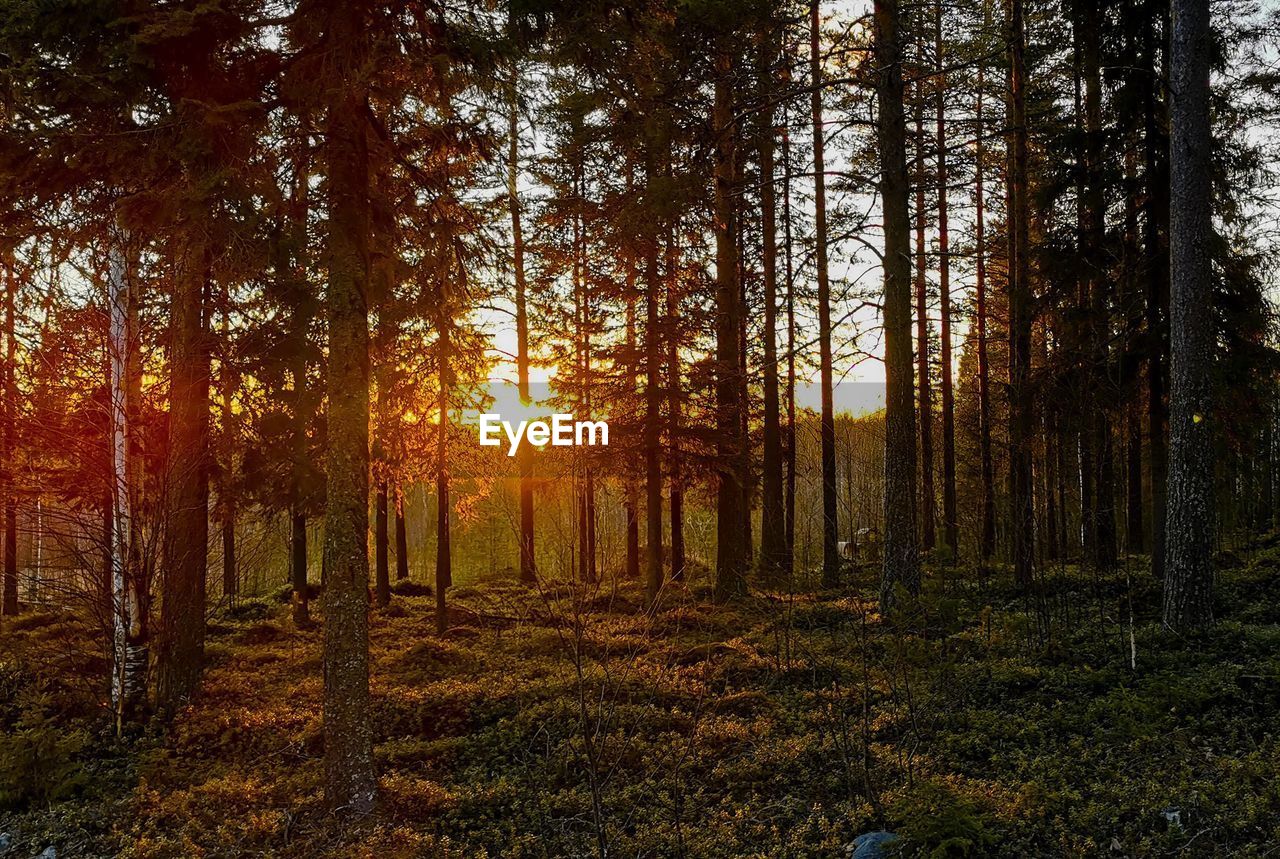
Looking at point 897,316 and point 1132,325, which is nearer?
point 897,316

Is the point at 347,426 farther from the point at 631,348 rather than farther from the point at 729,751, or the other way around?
the point at 631,348

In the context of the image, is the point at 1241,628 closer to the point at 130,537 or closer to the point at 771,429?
the point at 771,429

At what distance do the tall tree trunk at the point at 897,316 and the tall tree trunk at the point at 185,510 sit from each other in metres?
9.43

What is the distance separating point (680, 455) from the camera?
1443 cm

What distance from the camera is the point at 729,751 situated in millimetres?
6973

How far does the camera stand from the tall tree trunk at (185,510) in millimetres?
8695

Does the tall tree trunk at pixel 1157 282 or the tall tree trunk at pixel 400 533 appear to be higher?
the tall tree trunk at pixel 1157 282

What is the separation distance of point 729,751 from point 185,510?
7.05m

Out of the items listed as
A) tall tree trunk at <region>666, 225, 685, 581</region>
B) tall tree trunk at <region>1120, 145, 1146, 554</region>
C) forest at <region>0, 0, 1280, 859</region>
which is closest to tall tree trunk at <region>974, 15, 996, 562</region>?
forest at <region>0, 0, 1280, 859</region>

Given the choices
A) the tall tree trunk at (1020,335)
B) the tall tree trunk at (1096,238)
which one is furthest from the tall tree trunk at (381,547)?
the tall tree trunk at (1096,238)

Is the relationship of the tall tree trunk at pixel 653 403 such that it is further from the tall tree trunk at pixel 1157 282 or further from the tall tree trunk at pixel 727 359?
the tall tree trunk at pixel 1157 282

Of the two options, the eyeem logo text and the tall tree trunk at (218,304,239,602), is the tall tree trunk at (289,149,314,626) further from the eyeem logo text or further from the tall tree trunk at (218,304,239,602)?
the eyeem logo text

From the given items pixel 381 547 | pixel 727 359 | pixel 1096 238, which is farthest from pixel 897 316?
pixel 381 547

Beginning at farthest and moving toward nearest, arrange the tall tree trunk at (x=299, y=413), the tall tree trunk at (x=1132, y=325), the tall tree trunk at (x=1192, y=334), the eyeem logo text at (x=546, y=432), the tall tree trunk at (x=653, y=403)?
A: the eyeem logo text at (x=546, y=432)
the tall tree trunk at (x=653, y=403)
the tall tree trunk at (x=1132, y=325)
the tall tree trunk at (x=299, y=413)
the tall tree trunk at (x=1192, y=334)
